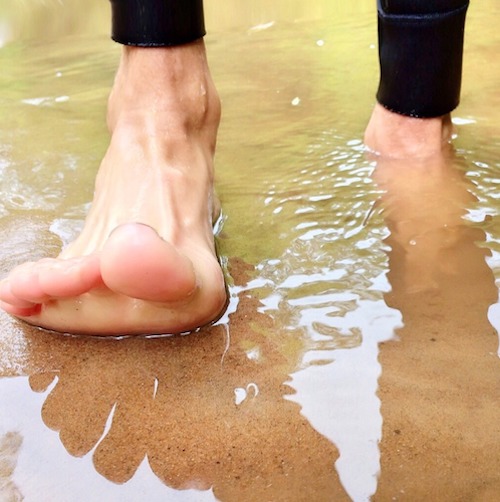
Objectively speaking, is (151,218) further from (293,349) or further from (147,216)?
(293,349)

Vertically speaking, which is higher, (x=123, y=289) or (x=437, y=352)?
(x=123, y=289)

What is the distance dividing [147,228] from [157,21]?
18.7 inches

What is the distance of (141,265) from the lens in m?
0.89

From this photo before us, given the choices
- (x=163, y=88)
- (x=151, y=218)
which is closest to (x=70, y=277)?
(x=151, y=218)

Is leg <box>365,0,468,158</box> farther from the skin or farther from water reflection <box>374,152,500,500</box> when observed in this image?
water reflection <box>374,152,500,500</box>

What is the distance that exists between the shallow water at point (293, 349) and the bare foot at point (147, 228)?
5cm

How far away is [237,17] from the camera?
3.11 m

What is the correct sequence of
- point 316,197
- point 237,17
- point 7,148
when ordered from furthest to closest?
point 237,17, point 7,148, point 316,197

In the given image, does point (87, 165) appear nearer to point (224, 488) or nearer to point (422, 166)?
point (422, 166)

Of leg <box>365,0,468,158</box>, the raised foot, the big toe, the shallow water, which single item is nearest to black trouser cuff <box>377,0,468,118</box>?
leg <box>365,0,468,158</box>

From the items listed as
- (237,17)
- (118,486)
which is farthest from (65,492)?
(237,17)

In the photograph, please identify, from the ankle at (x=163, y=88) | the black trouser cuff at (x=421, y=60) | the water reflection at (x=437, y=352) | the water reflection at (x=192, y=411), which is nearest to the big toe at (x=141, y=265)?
the water reflection at (x=192, y=411)

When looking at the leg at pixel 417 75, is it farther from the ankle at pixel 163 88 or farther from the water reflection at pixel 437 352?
the ankle at pixel 163 88

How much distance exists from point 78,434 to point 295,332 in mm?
328
